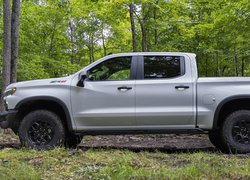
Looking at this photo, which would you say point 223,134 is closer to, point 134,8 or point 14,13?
point 14,13

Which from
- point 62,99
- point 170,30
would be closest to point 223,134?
point 62,99

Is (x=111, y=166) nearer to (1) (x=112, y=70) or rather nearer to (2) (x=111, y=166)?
(2) (x=111, y=166)

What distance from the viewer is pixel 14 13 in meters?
10.1

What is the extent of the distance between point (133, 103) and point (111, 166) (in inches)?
66.4

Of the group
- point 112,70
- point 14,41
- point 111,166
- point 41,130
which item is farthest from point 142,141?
point 14,41

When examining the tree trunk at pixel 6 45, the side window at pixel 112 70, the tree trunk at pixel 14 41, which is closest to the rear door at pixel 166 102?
the side window at pixel 112 70

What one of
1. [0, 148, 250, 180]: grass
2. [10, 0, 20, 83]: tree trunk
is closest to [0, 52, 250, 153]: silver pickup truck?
[0, 148, 250, 180]: grass

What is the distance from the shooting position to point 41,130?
19.9 feet

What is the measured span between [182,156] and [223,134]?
0.90m

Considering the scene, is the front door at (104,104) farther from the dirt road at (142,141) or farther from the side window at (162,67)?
the dirt road at (142,141)

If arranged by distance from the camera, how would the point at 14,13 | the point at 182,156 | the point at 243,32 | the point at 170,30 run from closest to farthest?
1. the point at 182,156
2. the point at 14,13
3. the point at 243,32
4. the point at 170,30

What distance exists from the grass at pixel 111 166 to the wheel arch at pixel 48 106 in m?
0.66

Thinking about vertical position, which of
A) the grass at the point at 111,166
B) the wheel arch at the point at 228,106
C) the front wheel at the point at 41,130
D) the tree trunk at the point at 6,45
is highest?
the tree trunk at the point at 6,45

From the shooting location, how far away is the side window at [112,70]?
6102mm
